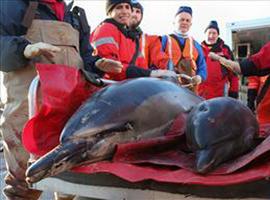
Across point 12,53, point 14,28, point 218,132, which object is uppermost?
point 14,28

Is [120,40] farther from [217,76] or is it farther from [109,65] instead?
[217,76]

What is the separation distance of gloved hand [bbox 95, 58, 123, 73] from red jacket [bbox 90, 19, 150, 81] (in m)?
0.52

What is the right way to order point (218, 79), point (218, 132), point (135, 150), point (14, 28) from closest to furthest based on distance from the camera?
point (218, 132), point (135, 150), point (14, 28), point (218, 79)

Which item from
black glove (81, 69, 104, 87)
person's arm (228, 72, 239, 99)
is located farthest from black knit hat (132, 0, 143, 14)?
person's arm (228, 72, 239, 99)

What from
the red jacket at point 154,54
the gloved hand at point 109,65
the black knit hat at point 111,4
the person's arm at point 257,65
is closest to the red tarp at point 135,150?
the gloved hand at point 109,65

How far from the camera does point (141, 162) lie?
1884mm

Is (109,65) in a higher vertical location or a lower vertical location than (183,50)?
higher

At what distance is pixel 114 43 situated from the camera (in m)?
3.96

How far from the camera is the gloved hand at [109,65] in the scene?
10.3ft

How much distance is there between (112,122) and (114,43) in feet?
6.77

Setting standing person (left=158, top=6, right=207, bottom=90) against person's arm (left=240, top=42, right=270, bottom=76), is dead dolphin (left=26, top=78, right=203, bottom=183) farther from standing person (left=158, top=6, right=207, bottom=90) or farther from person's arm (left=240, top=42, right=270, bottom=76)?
standing person (left=158, top=6, right=207, bottom=90)

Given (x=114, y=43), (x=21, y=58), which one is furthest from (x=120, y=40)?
(x=21, y=58)

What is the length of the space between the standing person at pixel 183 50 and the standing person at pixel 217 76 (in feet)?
5.23

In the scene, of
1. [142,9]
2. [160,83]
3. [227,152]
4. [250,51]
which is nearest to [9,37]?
[160,83]
